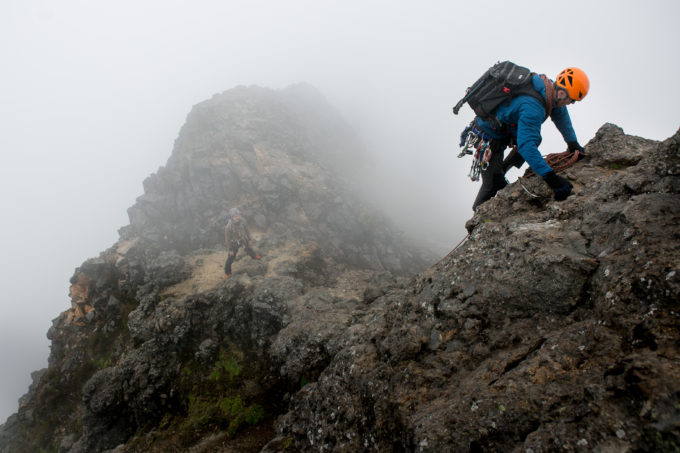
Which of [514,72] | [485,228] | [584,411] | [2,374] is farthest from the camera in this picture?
[2,374]

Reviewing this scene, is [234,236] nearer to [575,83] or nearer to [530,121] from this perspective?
[530,121]

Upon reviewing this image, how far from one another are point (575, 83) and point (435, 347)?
576cm

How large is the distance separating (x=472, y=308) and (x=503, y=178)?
165 inches

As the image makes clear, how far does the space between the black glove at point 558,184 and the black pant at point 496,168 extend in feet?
6.62

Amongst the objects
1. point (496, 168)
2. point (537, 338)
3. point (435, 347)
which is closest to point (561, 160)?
point (496, 168)

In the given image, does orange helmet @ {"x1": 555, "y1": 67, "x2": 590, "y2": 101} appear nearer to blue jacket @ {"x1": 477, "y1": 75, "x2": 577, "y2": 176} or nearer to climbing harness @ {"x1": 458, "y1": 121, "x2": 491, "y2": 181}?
blue jacket @ {"x1": 477, "y1": 75, "x2": 577, "y2": 176}

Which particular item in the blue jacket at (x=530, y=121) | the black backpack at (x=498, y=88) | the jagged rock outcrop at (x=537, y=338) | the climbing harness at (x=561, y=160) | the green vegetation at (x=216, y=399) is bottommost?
the green vegetation at (x=216, y=399)

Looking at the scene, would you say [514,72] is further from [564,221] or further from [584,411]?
[584,411]

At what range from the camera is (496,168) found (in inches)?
310

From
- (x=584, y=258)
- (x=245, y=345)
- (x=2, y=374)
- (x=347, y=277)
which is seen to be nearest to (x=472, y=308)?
(x=584, y=258)

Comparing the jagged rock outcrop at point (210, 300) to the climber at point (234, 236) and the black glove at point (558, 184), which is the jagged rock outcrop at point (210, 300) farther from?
the black glove at point (558, 184)

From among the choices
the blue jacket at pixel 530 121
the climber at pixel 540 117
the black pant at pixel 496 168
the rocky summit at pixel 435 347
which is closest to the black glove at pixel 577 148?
the climber at pixel 540 117

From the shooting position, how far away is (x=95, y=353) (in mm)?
16422

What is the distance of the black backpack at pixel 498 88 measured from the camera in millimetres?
6090
